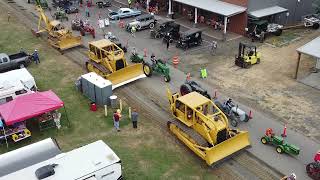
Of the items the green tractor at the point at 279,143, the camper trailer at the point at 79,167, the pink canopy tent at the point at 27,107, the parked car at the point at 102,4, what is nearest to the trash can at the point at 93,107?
the pink canopy tent at the point at 27,107

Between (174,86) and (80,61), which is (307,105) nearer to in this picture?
(174,86)

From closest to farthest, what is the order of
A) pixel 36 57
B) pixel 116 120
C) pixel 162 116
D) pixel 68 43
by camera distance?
pixel 116 120 → pixel 162 116 → pixel 36 57 → pixel 68 43

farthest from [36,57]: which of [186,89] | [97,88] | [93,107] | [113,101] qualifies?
[186,89]

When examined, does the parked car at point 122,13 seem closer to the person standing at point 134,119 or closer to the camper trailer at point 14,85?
A: the camper trailer at point 14,85

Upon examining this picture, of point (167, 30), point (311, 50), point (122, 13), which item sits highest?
point (311, 50)

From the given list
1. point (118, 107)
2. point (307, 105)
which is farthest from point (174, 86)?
point (307, 105)

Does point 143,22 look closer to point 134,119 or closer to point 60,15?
point 60,15

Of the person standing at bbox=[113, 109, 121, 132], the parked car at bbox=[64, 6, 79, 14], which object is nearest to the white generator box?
the person standing at bbox=[113, 109, 121, 132]
